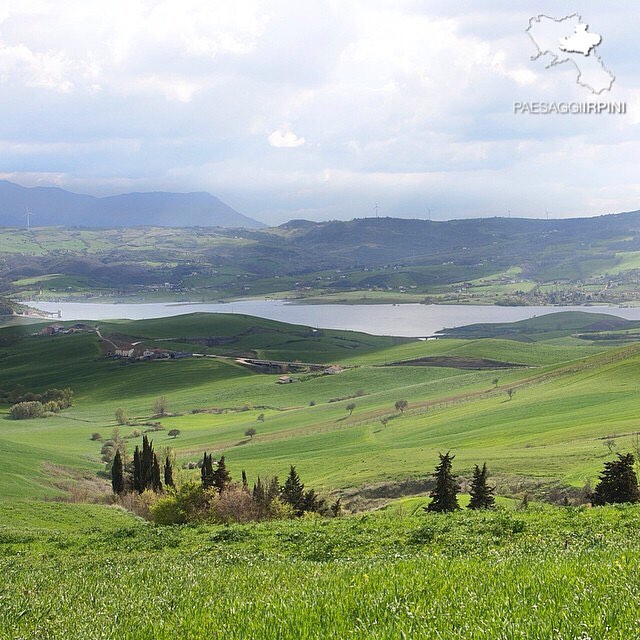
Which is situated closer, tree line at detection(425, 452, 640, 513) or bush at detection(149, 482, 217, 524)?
tree line at detection(425, 452, 640, 513)

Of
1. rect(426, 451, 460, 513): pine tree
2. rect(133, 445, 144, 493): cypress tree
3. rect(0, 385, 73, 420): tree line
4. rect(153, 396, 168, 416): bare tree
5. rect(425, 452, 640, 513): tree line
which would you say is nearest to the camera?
rect(425, 452, 640, 513): tree line

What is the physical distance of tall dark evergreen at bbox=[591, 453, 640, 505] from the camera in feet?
116

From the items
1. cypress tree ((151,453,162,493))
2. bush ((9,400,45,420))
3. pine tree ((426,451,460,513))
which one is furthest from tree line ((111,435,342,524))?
bush ((9,400,45,420))

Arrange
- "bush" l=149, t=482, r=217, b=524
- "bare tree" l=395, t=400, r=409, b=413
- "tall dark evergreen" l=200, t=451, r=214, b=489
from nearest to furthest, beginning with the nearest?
"bush" l=149, t=482, r=217, b=524, "tall dark evergreen" l=200, t=451, r=214, b=489, "bare tree" l=395, t=400, r=409, b=413

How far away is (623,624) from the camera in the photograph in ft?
20.9

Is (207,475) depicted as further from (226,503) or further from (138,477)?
(138,477)

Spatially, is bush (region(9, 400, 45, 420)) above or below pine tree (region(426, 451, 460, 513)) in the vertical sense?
below

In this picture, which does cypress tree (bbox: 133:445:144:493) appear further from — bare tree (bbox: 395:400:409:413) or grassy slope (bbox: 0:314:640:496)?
bare tree (bbox: 395:400:409:413)

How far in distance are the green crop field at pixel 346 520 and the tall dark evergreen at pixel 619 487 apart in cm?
528

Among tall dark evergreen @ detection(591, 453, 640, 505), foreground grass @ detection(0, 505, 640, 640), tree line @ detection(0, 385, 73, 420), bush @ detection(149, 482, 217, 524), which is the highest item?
foreground grass @ detection(0, 505, 640, 640)

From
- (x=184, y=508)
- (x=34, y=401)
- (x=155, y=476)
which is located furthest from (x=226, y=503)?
(x=34, y=401)

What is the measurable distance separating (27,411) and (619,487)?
13462 cm

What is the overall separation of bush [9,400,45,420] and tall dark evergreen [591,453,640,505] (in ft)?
433

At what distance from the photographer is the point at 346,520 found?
27.3m
